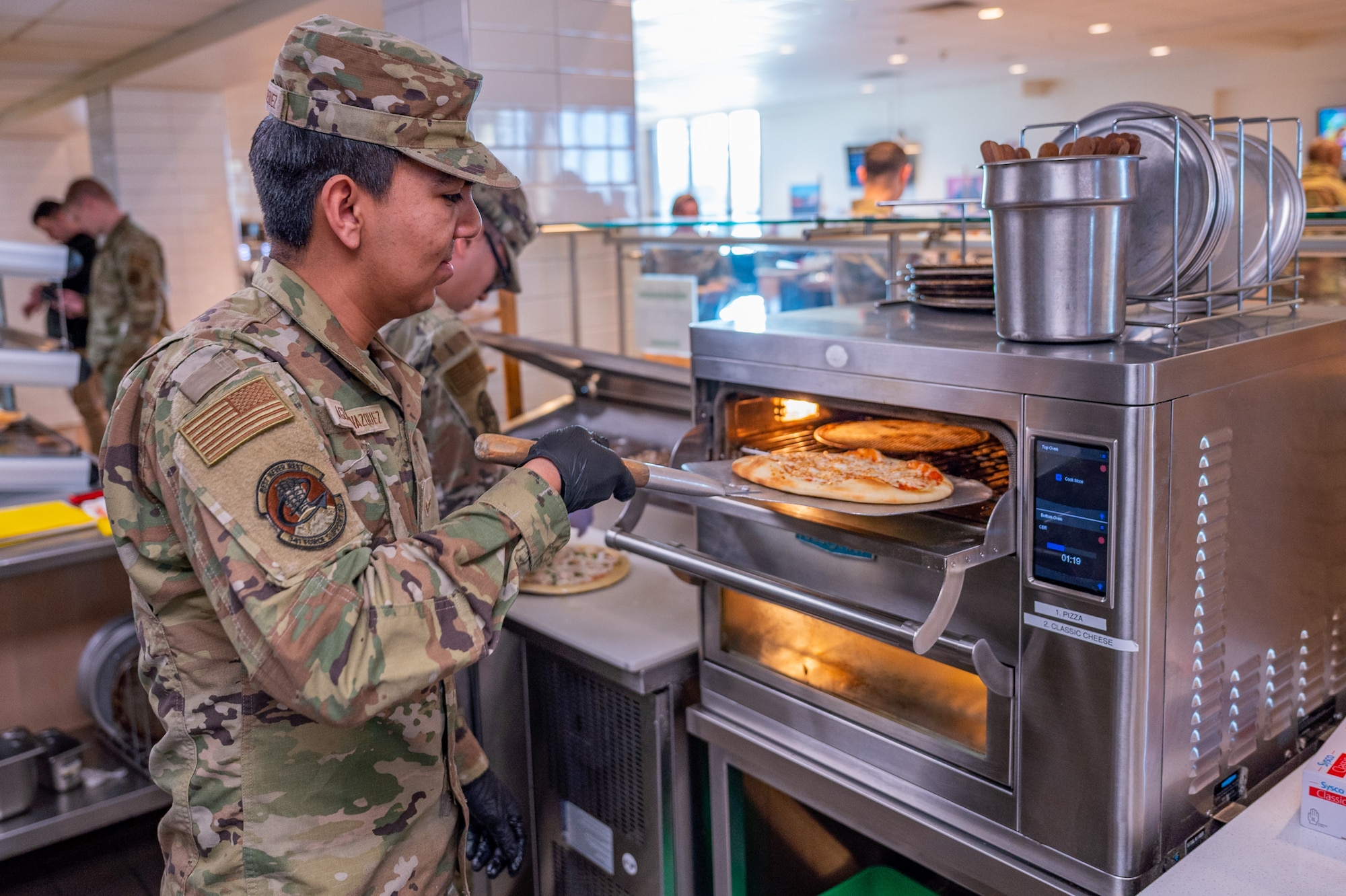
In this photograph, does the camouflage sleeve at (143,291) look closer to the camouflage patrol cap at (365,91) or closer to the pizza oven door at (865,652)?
the pizza oven door at (865,652)

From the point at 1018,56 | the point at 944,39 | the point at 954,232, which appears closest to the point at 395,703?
the point at 954,232

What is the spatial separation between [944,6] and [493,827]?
7355 mm

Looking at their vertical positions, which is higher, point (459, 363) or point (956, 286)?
point (956, 286)

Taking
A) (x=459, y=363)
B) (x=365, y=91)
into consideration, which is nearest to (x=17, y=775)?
(x=459, y=363)

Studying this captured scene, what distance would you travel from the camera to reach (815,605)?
1.37 metres

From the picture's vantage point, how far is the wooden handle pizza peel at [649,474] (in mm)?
1189

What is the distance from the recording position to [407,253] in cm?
110

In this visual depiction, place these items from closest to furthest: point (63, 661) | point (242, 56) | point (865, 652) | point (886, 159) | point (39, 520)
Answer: point (865, 652) → point (39, 520) → point (63, 661) → point (886, 159) → point (242, 56)

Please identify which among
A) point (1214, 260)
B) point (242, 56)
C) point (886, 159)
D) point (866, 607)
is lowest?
point (866, 607)

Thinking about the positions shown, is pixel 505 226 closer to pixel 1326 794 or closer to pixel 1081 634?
pixel 1081 634

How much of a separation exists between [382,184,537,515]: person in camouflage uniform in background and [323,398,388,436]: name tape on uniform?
1054 millimetres

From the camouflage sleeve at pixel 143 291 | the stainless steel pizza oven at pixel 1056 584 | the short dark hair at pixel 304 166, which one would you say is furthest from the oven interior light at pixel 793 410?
the camouflage sleeve at pixel 143 291

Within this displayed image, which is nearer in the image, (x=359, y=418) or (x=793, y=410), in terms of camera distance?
(x=359, y=418)

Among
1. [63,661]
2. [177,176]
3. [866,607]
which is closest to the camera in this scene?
[866,607]
